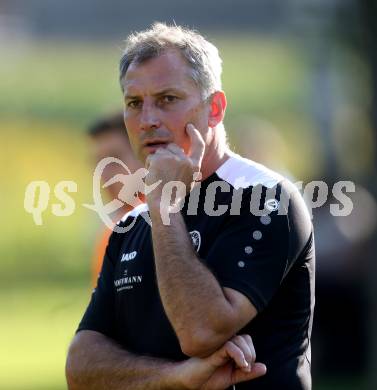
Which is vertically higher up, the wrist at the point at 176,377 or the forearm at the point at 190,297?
the forearm at the point at 190,297

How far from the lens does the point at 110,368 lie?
4555 millimetres

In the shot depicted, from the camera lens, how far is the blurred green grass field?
609 inches

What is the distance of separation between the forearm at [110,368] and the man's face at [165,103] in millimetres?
836

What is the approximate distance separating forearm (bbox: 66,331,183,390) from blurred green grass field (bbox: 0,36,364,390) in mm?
8017

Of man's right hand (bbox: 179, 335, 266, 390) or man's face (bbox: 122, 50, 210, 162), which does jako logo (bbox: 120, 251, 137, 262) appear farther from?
A: man's right hand (bbox: 179, 335, 266, 390)

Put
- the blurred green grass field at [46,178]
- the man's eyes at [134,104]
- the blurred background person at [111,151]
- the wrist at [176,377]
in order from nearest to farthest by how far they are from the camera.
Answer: the wrist at [176,377] < the man's eyes at [134,104] < the blurred background person at [111,151] < the blurred green grass field at [46,178]

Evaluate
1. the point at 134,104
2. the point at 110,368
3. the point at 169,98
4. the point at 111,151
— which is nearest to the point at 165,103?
the point at 169,98

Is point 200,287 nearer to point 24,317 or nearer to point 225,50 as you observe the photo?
point 24,317

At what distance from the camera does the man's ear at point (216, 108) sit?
4.79 meters

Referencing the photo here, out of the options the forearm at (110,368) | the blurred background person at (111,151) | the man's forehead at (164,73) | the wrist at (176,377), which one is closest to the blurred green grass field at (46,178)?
the blurred background person at (111,151)

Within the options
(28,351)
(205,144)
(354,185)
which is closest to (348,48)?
(354,185)

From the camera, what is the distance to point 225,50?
97.4ft

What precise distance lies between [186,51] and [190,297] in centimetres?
115

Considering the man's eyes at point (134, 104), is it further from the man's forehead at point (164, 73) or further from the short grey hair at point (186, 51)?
the short grey hair at point (186, 51)
